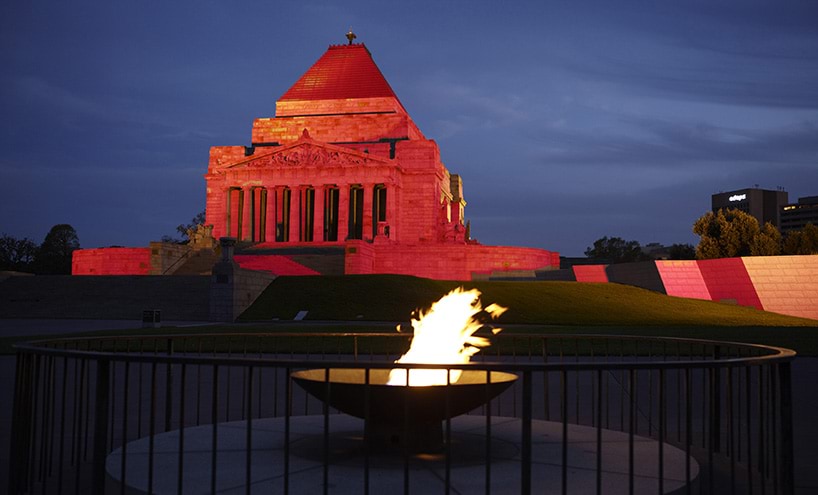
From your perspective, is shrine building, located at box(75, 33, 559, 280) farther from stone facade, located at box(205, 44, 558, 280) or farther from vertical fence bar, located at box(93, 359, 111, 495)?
vertical fence bar, located at box(93, 359, 111, 495)

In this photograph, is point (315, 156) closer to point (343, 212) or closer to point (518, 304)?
point (343, 212)

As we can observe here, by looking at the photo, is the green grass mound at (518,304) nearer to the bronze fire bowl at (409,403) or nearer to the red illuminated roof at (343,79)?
the bronze fire bowl at (409,403)

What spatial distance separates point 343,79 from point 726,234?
4116cm

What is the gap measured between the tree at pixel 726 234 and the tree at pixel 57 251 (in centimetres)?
6120

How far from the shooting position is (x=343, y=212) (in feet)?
233

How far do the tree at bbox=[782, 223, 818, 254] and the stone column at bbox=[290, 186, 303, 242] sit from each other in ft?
138

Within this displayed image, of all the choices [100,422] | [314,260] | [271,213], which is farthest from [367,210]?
[100,422]

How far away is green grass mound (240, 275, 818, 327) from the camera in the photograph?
3406 cm

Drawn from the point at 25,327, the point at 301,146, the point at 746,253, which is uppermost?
the point at 301,146

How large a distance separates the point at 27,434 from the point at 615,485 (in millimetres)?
4349

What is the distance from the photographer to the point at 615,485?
6.02m

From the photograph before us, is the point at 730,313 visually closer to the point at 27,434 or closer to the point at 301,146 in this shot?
the point at 27,434

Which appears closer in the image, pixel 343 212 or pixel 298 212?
pixel 343 212

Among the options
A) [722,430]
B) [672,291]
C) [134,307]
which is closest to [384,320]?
[134,307]
